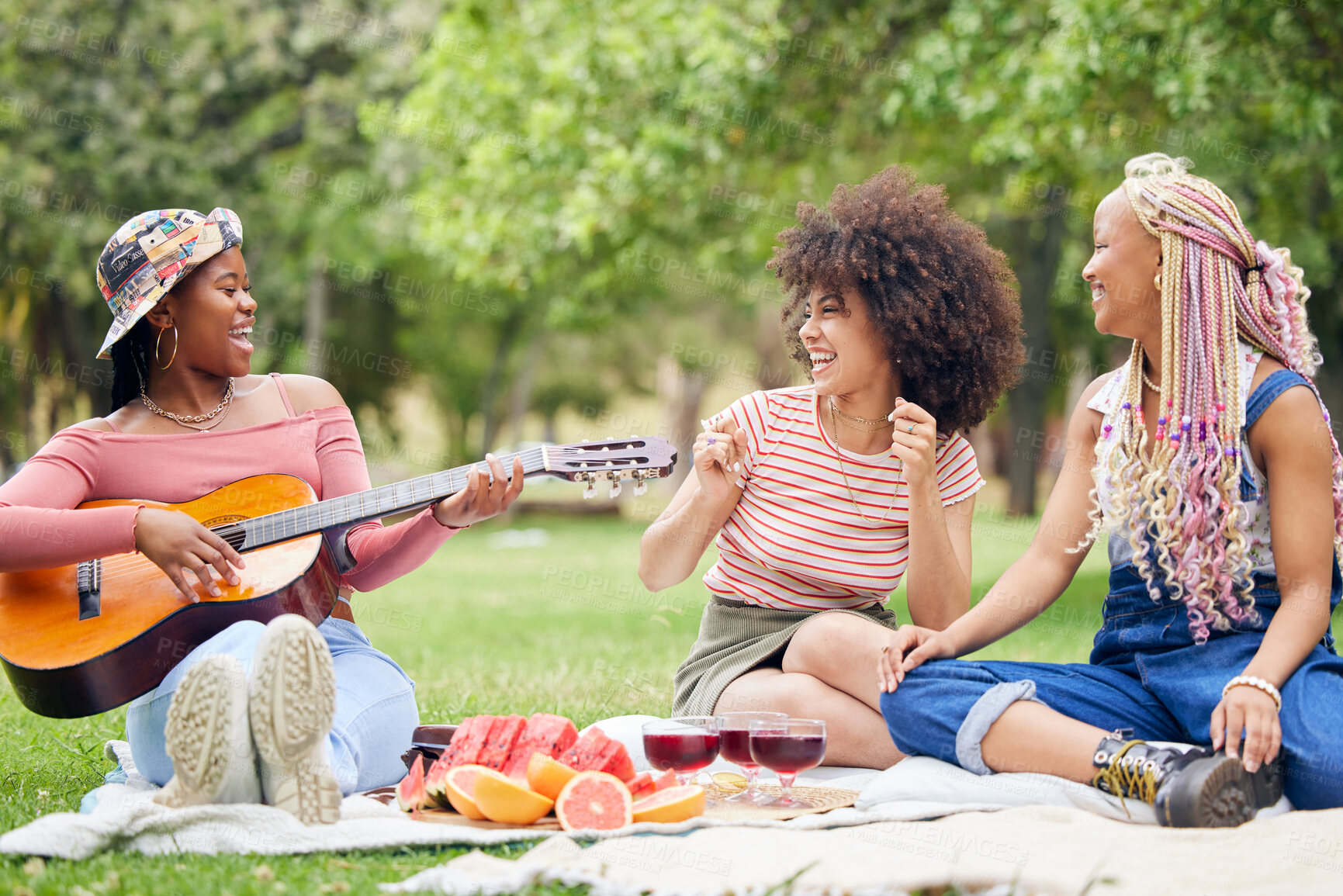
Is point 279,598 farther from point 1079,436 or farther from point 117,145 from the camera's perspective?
point 117,145

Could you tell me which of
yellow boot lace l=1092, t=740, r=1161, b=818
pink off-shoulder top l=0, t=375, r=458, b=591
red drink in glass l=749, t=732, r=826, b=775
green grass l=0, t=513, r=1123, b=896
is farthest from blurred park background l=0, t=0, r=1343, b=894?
yellow boot lace l=1092, t=740, r=1161, b=818

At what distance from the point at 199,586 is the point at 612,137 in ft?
27.6

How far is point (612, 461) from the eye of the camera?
3.71 m

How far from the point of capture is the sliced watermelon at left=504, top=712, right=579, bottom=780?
3.30 m

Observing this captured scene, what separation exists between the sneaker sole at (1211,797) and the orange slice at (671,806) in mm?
1138

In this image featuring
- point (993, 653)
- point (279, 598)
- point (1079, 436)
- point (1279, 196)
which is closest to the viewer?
point (279, 598)

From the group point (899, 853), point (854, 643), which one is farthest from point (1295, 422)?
point (899, 853)

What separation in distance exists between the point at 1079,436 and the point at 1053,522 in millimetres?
286

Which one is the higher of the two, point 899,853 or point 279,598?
point 279,598

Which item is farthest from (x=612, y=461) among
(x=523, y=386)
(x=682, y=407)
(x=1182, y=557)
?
(x=682, y=407)

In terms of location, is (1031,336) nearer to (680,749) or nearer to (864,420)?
(864,420)

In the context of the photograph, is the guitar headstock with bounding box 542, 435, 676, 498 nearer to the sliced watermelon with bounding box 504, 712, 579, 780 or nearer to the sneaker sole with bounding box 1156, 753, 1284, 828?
the sliced watermelon with bounding box 504, 712, 579, 780

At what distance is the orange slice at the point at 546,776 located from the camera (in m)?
3.20

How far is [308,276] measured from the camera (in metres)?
24.2
